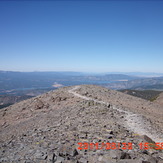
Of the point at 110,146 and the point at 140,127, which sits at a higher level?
the point at 110,146

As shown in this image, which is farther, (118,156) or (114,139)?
(114,139)

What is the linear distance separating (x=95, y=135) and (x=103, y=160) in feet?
10.4

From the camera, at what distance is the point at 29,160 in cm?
750

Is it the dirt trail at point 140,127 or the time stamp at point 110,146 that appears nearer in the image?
the time stamp at point 110,146

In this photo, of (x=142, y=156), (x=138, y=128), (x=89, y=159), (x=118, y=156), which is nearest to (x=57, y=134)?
(x=89, y=159)

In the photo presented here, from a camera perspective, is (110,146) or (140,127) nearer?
(110,146)

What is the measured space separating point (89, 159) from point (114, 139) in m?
3.14

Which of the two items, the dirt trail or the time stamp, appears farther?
the dirt trail

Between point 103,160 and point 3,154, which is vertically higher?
point 103,160

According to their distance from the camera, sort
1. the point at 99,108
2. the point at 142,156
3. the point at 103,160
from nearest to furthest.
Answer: the point at 103,160
the point at 142,156
the point at 99,108

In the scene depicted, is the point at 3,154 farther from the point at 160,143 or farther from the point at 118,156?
the point at 160,143

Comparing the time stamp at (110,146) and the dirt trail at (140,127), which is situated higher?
the time stamp at (110,146)

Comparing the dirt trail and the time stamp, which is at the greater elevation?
the time stamp

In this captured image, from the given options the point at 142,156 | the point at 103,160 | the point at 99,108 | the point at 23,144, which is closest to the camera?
the point at 103,160
